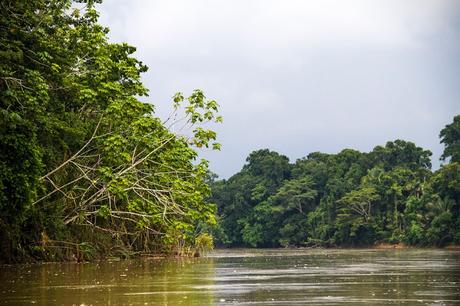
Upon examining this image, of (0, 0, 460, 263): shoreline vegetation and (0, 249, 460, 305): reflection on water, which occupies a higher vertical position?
(0, 0, 460, 263): shoreline vegetation

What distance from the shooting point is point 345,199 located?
85.4 meters

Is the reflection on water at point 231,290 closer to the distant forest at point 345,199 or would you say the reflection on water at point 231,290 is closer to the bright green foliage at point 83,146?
the bright green foliage at point 83,146

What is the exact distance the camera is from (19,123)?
20.5 metres

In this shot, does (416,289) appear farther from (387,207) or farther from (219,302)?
(387,207)

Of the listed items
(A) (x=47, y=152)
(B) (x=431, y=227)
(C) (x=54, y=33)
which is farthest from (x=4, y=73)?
(B) (x=431, y=227)

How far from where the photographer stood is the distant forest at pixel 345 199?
238 feet

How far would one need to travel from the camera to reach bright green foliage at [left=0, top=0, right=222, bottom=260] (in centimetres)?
2305

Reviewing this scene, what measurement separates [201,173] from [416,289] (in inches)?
746

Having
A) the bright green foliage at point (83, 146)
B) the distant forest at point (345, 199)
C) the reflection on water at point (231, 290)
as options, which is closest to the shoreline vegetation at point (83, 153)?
the bright green foliage at point (83, 146)

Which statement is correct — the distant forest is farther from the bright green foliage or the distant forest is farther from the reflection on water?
the reflection on water

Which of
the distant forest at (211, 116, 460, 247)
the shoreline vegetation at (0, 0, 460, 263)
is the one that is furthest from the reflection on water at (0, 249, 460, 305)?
the distant forest at (211, 116, 460, 247)

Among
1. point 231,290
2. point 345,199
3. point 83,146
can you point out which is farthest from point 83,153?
point 345,199

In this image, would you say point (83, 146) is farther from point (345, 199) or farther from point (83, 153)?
point (345, 199)

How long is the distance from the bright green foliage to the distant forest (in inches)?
1642
